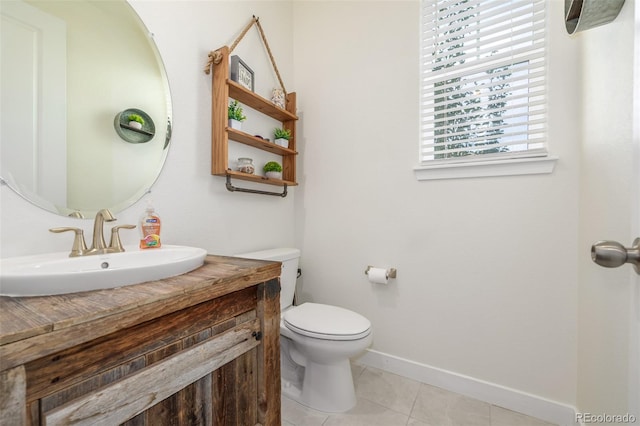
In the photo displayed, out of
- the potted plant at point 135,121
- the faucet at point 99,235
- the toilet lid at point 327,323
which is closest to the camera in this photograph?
the faucet at point 99,235

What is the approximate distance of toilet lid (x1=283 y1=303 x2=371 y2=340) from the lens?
124 cm

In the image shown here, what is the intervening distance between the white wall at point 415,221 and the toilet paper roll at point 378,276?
7 cm

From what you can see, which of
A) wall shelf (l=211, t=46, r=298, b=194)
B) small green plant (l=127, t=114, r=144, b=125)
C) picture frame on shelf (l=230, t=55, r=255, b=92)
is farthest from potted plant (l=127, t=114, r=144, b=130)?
picture frame on shelf (l=230, t=55, r=255, b=92)

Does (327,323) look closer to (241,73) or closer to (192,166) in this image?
(192,166)

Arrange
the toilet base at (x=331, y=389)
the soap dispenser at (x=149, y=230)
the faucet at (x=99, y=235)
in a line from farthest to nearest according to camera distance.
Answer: the toilet base at (x=331, y=389) → the soap dispenser at (x=149, y=230) → the faucet at (x=99, y=235)

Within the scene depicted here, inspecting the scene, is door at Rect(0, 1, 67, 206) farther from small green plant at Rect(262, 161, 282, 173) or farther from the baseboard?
the baseboard

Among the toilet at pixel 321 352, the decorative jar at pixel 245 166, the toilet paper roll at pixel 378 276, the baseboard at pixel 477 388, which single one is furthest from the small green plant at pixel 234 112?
the baseboard at pixel 477 388

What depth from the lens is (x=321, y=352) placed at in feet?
4.18

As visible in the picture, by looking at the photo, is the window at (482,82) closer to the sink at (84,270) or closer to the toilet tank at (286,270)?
the toilet tank at (286,270)

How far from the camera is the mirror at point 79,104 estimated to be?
84 cm

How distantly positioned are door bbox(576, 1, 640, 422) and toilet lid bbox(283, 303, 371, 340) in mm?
838

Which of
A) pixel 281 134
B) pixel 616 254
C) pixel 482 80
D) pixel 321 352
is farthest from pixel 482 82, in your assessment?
pixel 321 352

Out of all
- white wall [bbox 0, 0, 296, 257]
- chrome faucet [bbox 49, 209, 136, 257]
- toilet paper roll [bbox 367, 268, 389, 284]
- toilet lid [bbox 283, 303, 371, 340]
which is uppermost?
white wall [bbox 0, 0, 296, 257]

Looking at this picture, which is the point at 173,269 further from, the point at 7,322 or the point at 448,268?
the point at 448,268
